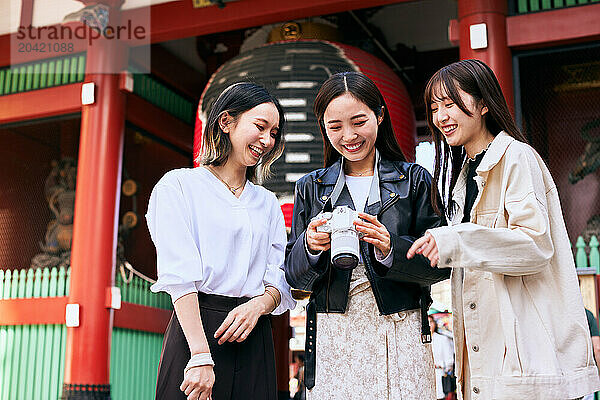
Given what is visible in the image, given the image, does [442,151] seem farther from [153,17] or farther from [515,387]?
[153,17]

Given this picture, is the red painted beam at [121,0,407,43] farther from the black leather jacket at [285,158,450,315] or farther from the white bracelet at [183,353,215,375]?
the white bracelet at [183,353,215,375]

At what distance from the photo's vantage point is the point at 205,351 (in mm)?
1634

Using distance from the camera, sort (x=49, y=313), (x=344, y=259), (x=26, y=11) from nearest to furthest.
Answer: (x=344, y=259) → (x=49, y=313) → (x=26, y=11)

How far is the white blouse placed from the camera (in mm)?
1689

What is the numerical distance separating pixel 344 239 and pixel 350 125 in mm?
442

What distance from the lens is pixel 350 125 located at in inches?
71.2

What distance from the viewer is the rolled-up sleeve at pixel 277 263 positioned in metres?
1.85

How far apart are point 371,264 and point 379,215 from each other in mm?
136

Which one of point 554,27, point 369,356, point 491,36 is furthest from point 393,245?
point 554,27

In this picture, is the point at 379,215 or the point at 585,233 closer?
the point at 379,215

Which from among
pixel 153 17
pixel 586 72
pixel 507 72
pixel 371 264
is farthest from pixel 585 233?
pixel 371 264

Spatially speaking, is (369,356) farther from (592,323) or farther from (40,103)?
(40,103)

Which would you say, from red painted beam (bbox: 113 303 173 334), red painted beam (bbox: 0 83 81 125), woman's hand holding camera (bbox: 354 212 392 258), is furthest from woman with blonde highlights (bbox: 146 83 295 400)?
red painted beam (bbox: 0 83 81 125)

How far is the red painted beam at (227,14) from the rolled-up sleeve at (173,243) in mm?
4258
